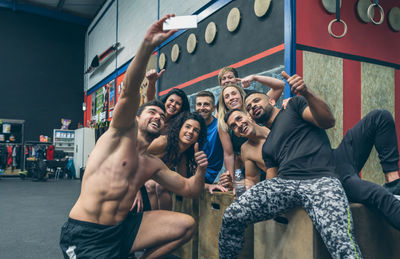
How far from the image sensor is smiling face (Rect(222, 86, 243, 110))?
268cm

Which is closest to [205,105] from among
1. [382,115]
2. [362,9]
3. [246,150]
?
[246,150]

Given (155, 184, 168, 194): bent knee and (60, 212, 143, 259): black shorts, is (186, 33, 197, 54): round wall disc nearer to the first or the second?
(155, 184, 168, 194): bent knee

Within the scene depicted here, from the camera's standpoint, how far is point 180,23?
1.39 m

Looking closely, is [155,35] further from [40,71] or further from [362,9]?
[40,71]

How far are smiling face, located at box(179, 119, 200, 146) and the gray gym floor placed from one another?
1494mm

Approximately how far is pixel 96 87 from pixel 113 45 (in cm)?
Answer: 216

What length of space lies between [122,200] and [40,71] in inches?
430

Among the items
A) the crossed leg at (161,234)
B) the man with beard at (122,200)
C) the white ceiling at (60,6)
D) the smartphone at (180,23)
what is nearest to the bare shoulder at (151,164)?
the man with beard at (122,200)

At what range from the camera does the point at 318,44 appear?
11.0 ft

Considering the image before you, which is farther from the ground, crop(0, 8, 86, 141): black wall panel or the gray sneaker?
crop(0, 8, 86, 141): black wall panel

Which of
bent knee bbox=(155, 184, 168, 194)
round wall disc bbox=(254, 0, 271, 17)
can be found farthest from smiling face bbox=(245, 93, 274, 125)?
round wall disc bbox=(254, 0, 271, 17)

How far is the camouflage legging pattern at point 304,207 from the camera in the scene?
149 centimetres

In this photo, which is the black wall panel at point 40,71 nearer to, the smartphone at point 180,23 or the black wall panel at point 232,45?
the black wall panel at point 232,45

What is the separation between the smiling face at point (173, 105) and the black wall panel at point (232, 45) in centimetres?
124
